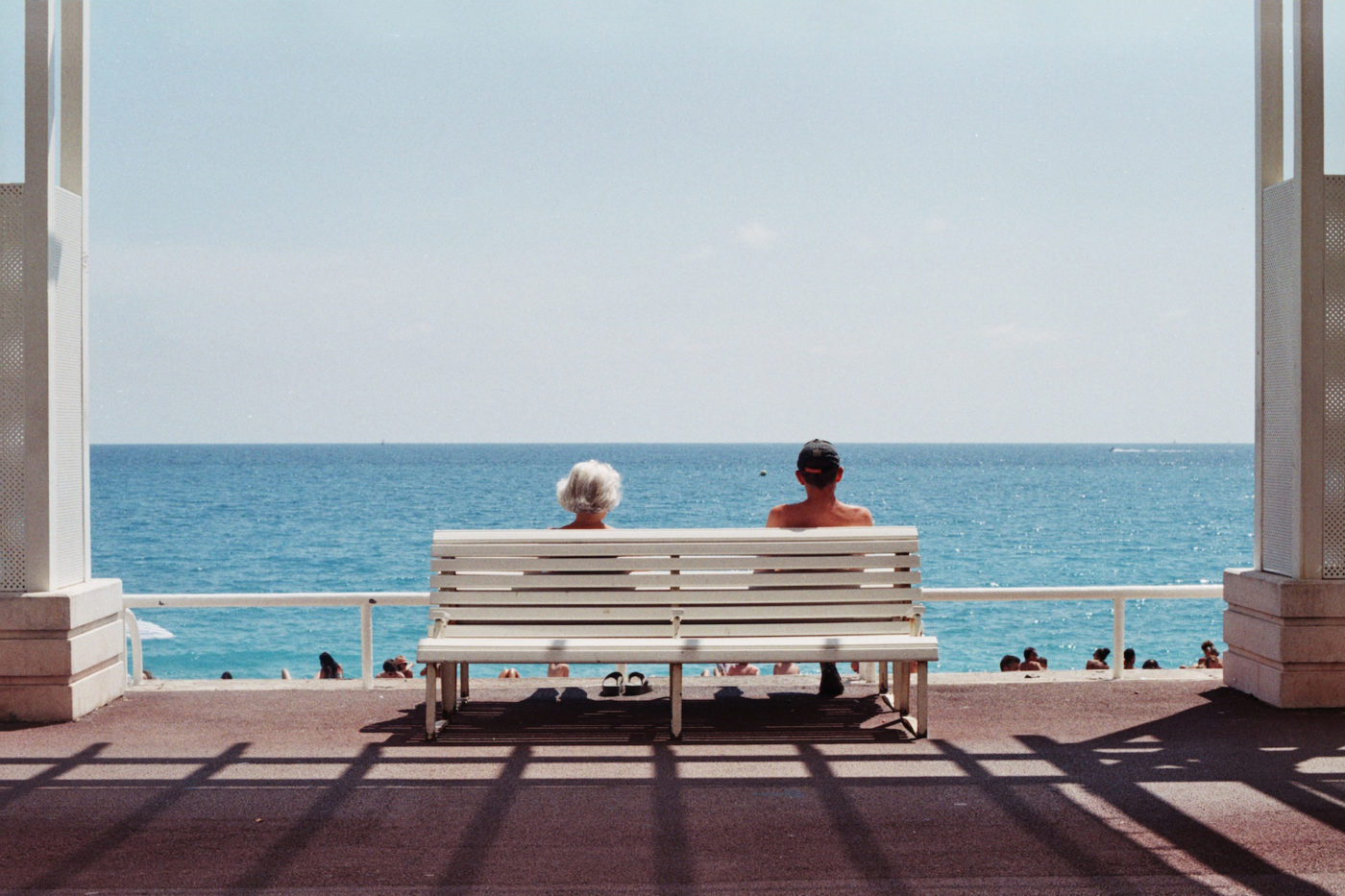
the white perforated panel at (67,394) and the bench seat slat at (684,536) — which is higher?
the white perforated panel at (67,394)

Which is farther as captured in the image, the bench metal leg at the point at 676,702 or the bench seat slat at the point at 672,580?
the bench seat slat at the point at 672,580

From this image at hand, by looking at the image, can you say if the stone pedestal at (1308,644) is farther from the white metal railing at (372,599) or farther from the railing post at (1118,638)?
the railing post at (1118,638)

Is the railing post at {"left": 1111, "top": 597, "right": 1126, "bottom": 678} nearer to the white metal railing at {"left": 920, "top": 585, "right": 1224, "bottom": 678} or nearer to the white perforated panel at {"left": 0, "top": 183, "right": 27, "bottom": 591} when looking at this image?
the white metal railing at {"left": 920, "top": 585, "right": 1224, "bottom": 678}

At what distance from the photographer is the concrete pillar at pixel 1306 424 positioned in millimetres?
6691

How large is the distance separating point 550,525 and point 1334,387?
53.2 metres

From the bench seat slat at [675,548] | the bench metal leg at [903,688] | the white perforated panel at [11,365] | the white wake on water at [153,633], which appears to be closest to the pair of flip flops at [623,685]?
the bench seat slat at [675,548]

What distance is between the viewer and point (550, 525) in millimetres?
59031

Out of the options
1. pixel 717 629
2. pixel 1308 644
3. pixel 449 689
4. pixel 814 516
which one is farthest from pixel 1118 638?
pixel 449 689

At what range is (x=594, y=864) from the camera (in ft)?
13.7

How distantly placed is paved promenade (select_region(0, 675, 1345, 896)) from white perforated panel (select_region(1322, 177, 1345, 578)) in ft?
3.04

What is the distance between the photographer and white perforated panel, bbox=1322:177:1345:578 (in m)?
6.84

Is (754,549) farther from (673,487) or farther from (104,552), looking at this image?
(673,487)

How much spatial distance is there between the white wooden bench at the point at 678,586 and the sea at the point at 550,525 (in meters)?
4.74

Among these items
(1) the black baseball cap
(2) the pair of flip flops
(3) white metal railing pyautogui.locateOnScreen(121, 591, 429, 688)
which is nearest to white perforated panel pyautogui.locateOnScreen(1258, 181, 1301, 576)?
(1) the black baseball cap
